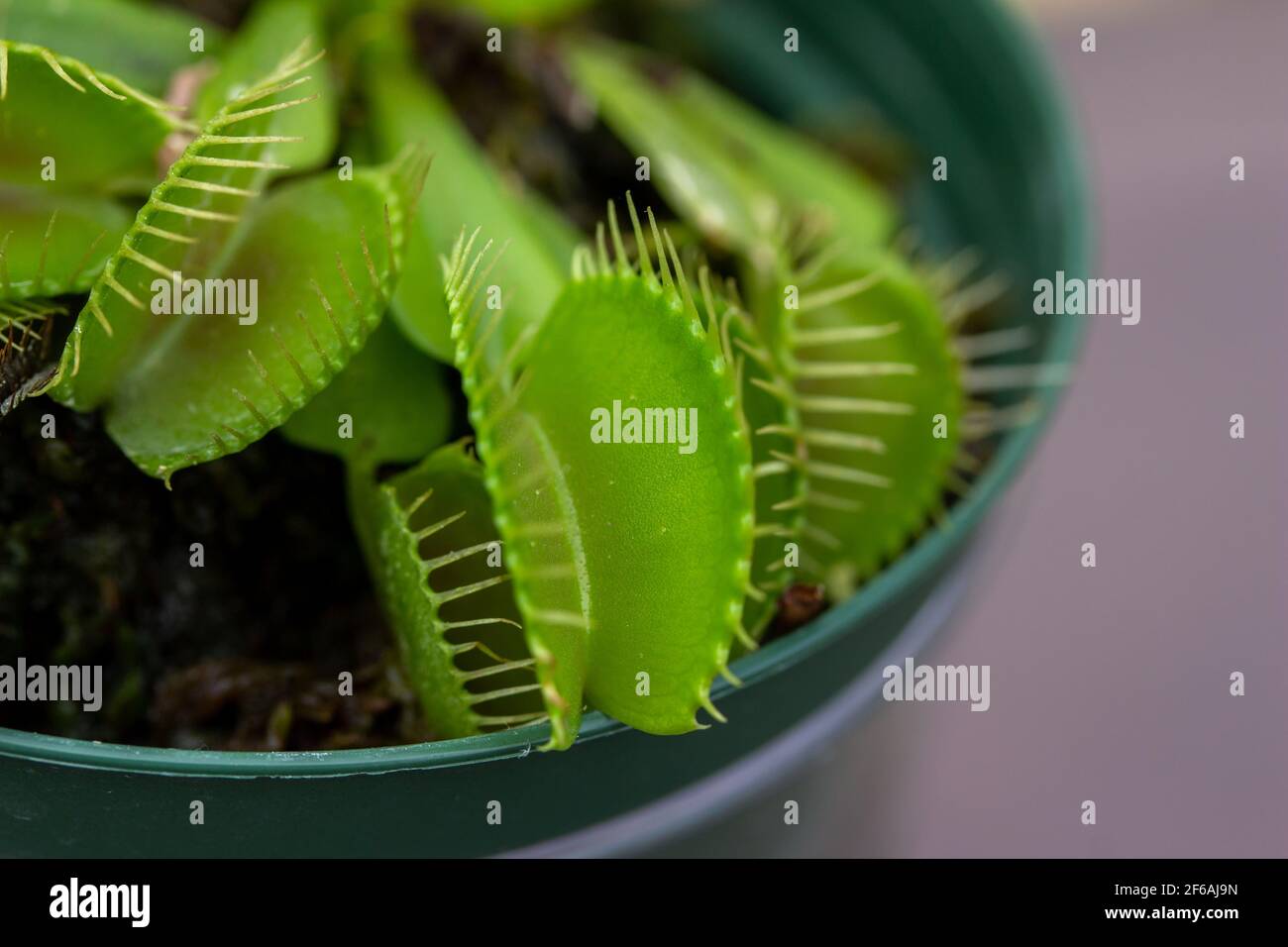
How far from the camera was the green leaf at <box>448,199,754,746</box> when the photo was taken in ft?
1.15

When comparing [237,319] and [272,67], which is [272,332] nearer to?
[237,319]

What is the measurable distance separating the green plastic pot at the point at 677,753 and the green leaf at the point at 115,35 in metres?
0.27

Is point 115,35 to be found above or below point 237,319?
above

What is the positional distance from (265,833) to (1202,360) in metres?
0.94

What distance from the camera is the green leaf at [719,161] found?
1.78 ft

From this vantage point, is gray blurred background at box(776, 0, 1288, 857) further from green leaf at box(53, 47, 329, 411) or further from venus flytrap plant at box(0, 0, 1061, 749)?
green leaf at box(53, 47, 329, 411)

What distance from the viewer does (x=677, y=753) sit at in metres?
0.44

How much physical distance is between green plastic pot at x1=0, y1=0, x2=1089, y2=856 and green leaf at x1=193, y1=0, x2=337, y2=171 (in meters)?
0.20

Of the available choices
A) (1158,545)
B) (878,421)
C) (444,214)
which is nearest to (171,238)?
(444,214)

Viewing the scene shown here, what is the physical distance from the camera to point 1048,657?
3.40 ft

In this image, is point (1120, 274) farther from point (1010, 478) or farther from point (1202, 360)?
point (1010, 478)

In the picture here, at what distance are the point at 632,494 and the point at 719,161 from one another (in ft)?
0.86

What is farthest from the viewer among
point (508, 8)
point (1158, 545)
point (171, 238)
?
point (1158, 545)

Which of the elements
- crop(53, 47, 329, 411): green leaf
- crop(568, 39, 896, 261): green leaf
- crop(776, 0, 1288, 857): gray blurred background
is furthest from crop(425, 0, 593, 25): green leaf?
crop(776, 0, 1288, 857): gray blurred background
